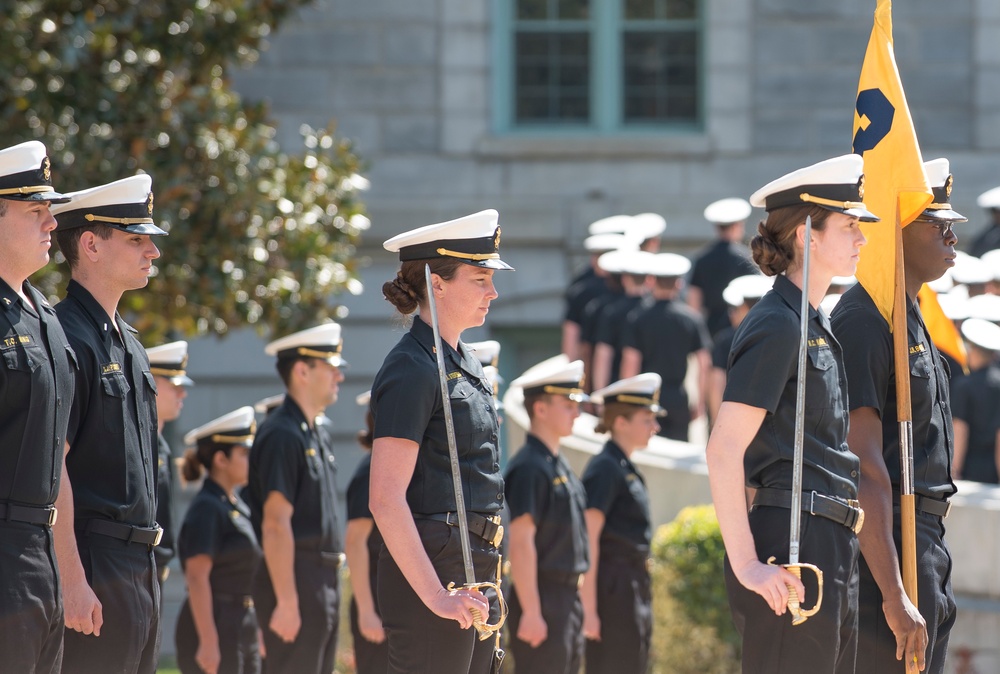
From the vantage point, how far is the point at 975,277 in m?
11.0

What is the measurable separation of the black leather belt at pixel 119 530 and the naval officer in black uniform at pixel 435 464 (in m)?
0.76

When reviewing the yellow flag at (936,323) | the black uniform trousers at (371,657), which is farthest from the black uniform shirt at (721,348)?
the yellow flag at (936,323)

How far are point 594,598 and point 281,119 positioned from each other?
8.22 meters

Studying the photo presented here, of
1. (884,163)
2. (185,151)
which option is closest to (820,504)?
(884,163)

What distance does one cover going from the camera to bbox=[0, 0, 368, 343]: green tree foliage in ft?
31.5

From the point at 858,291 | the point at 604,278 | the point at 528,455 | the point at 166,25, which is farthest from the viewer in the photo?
the point at 604,278

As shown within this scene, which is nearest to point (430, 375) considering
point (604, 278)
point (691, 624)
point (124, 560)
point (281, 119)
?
point (124, 560)

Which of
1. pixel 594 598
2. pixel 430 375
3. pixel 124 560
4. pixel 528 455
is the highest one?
pixel 430 375

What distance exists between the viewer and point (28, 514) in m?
4.53

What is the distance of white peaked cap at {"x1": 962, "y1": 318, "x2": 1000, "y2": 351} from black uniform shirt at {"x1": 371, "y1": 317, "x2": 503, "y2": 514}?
214 inches

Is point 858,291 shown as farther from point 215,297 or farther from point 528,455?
point 215,297

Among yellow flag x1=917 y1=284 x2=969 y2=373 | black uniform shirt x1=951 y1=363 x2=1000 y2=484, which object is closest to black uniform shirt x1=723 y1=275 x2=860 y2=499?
yellow flag x1=917 y1=284 x2=969 y2=373

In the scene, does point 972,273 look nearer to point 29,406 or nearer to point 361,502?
point 361,502

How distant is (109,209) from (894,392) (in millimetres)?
2588
